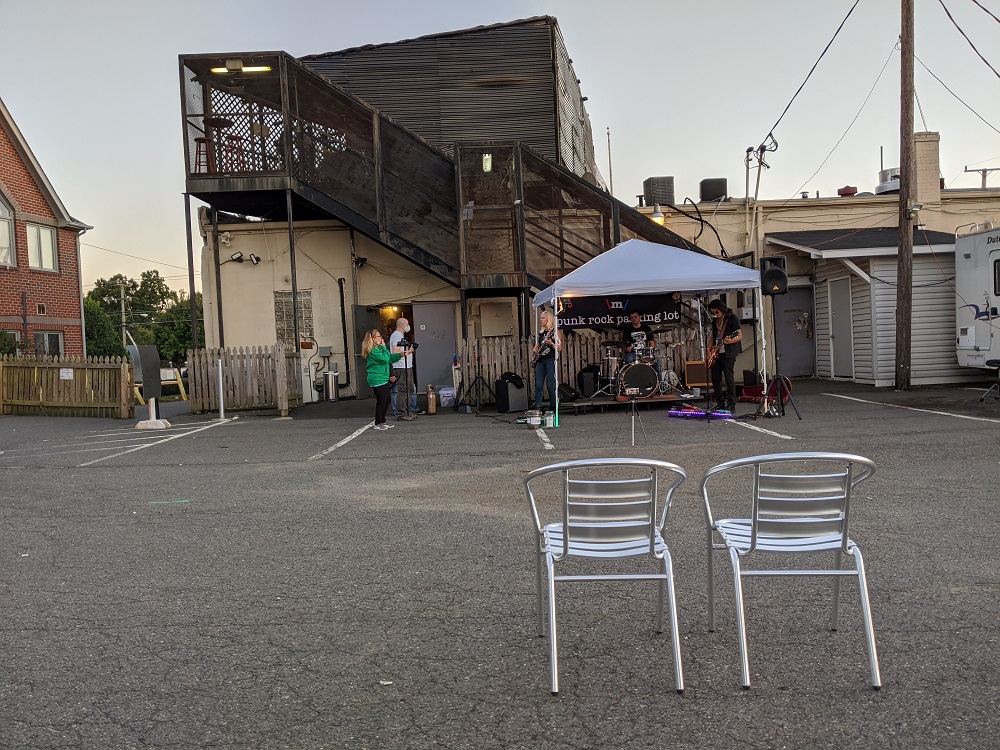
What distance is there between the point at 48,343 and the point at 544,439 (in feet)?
66.8

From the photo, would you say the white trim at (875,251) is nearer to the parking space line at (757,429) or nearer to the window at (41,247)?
the parking space line at (757,429)

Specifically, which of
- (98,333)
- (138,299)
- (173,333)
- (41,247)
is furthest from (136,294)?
(41,247)

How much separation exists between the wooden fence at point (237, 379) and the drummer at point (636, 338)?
6.87 meters

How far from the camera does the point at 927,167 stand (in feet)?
68.4

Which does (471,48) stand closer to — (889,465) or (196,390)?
(196,390)

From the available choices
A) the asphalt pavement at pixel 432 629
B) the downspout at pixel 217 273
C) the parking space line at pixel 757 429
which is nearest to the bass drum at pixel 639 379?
the parking space line at pixel 757 429

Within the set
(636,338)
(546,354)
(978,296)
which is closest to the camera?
(546,354)

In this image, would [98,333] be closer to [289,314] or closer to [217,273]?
[289,314]

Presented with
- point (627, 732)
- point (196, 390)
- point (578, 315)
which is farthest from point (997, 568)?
point (196, 390)

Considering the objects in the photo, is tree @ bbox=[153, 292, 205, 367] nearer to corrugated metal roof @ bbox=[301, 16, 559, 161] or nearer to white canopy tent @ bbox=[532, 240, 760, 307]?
corrugated metal roof @ bbox=[301, 16, 559, 161]

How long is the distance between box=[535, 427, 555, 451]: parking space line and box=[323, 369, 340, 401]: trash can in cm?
762

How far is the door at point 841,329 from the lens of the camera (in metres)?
19.0

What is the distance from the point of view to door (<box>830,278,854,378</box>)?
19.0 metres

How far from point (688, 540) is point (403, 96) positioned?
17.9 metres
